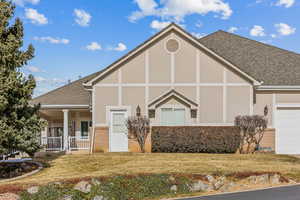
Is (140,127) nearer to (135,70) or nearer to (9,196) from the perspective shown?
(135,70)

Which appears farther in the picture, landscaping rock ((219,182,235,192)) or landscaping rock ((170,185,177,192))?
landscaping rock ((219,182,235,192))

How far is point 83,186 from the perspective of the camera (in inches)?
344

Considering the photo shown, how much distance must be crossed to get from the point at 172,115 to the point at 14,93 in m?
8.91

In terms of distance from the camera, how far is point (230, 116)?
16859 millimetres

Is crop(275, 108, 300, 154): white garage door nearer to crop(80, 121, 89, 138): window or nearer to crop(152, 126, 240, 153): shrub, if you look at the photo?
crop(152, 126, 240, 153): shrub

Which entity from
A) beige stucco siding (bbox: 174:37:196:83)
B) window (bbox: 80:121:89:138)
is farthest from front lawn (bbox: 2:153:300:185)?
window (bbox: 80:121:89:138)

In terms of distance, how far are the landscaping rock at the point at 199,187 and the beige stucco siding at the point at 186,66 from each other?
8.23 m

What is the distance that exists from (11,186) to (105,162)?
17.0 feet

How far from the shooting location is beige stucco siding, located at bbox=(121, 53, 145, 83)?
56.0ft

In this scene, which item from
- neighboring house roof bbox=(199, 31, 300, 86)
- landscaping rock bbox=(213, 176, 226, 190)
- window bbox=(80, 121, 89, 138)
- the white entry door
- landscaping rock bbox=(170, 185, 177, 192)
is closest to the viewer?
landscaping rock bbox=(170, 185, 177, 192)

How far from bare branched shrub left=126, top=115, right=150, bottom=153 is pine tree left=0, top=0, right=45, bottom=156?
19.9 ft

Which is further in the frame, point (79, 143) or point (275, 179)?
point (79, 143)

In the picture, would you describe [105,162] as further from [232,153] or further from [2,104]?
[232,153]

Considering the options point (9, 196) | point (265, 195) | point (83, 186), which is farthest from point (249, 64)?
point (9, 196)
